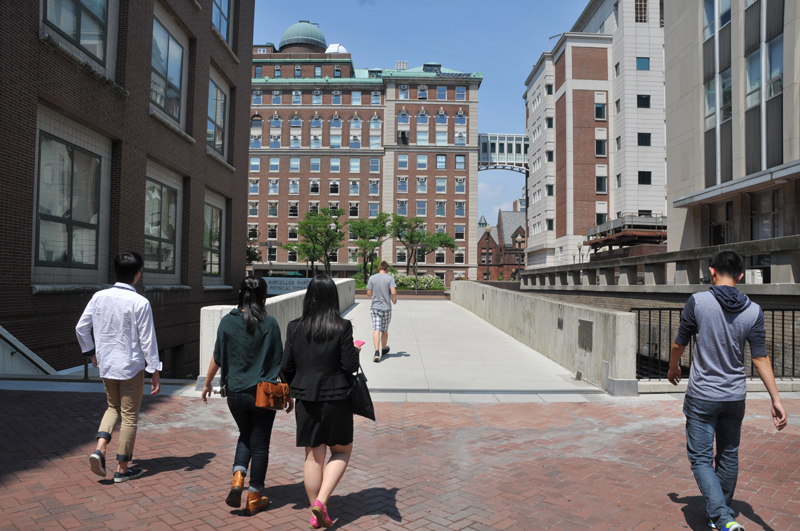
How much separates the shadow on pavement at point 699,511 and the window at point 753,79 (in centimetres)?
1997

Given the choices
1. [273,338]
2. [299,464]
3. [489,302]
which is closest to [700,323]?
[273,338]

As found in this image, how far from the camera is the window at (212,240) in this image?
66.0 feet

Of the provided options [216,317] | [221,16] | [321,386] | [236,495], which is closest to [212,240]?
[221,16]

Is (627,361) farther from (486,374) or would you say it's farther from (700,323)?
(700,323)

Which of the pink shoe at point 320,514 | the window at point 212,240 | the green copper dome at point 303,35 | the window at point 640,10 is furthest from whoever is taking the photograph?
the green copper dome at point 303,35

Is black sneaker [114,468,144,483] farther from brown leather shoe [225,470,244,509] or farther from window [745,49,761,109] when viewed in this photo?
window [745,49,761,109]

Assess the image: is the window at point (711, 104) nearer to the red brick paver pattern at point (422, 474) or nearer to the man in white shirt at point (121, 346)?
the red brick paver pattern at point (422, 474)

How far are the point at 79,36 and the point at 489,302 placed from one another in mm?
13701

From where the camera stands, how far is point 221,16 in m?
21.3

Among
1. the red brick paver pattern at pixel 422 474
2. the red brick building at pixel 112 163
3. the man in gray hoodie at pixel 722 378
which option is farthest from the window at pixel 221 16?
the man in gray hoodie at pixel 722 378

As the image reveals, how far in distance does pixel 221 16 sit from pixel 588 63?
39.0 m

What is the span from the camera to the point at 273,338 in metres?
4.15

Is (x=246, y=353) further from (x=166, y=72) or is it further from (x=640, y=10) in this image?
(x=640, y=10)

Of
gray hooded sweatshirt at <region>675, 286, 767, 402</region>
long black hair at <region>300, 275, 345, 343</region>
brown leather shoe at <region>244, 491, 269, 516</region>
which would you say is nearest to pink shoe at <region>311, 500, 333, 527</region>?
brown leather shoe at <region>244, 491, 269, 516</region>
